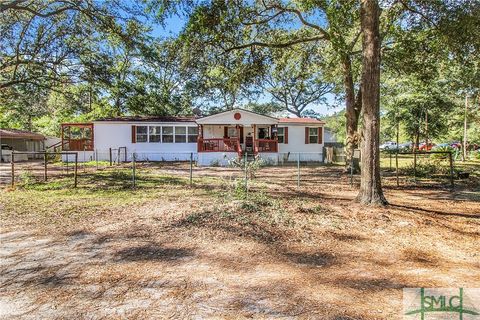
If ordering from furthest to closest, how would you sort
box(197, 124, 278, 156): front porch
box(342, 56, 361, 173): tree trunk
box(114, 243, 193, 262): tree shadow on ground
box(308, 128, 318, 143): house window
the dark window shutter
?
box(308, 128, 318, 143): house window, the dark window shutter, box(197, 124, 278, 156): front porch, box(342, 56, 361, 173): tree trunk, box(114, 243, 193, 262): tree shadow on ground

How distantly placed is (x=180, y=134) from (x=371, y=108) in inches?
704

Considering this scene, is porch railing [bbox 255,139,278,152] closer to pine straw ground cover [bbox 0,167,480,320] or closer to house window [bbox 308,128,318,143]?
house window [bbox 308,128,318,143]

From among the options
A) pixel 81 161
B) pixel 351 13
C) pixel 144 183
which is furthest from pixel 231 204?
pixel 81 161

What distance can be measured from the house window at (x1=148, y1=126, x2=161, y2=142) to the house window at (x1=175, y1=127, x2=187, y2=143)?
1250mm

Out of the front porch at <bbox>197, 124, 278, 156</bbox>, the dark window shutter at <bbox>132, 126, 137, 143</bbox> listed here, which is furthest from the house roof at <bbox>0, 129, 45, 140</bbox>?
the front porch at <bbox>197, 124, 278, 156</bbox>

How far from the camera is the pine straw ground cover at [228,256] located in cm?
306

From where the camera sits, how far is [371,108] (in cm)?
720

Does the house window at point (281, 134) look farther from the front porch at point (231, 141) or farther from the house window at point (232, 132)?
the house window at point (232, 132)

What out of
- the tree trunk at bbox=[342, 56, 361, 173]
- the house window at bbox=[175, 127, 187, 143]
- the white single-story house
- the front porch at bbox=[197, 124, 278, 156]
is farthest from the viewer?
the house window at bbox=[175, 127, 187, 143]

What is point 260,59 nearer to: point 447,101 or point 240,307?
point 240,307

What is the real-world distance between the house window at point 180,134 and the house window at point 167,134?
0.35 m

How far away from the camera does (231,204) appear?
698 centimetres

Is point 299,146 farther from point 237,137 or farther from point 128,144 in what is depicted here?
point 128,144

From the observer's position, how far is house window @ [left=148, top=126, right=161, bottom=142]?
75.9 feet
